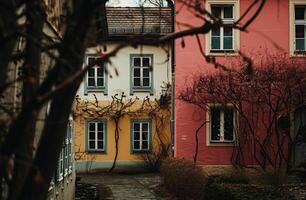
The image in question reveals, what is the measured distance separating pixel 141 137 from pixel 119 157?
4.76 ft

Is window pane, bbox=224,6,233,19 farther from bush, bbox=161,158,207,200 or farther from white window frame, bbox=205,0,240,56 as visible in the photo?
bush, bbox=161,158,207,200

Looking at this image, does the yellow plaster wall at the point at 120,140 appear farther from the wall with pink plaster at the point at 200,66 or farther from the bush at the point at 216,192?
the bush at the point at 216,192

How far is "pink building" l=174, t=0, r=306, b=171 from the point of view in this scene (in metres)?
24.5

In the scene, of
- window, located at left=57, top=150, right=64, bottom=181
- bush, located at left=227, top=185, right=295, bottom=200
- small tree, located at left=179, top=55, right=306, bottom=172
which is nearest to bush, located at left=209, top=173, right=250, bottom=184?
bush, located at left=227, top=185, right=295, bottom=200

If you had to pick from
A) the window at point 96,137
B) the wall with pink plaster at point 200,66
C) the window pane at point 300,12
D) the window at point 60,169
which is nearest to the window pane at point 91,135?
the window at point 96,137

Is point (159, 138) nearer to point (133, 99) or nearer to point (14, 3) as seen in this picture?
point (133, 99)

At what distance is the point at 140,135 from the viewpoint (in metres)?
31.5

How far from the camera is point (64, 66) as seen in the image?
3887 millimetres

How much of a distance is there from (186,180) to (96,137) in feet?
45.3

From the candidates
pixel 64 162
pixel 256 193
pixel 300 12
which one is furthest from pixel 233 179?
→ pixel 300 12

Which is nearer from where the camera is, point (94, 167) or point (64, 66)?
point (64, 66)

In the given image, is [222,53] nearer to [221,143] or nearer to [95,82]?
[221,143]

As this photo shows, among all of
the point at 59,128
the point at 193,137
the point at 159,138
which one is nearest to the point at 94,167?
the point at 159,138

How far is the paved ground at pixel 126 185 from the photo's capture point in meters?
20.0
